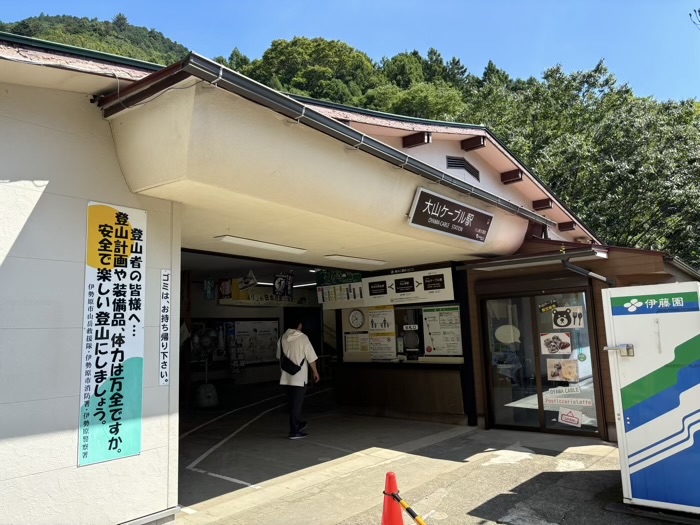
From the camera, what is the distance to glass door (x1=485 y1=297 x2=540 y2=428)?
335 inches

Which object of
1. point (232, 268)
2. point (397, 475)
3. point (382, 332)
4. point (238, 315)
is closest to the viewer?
point (397, 475)

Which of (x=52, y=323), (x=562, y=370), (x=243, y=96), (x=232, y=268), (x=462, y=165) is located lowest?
(x=562, y=370)

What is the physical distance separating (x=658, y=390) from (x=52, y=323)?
557 centimetres

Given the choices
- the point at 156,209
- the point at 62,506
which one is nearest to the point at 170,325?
the point at 156,209

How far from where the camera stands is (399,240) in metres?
7.34

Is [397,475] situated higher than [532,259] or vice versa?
[532,259]

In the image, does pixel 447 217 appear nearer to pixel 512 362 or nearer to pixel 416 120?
pixel 416 120

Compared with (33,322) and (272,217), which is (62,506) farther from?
(272,217)

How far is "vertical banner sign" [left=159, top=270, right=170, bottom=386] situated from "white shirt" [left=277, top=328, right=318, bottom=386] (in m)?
3.96

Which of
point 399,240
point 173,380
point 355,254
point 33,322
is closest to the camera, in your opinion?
point 33,322

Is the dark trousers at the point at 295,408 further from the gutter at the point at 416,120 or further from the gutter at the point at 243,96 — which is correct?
the gutter at the point at 416,120

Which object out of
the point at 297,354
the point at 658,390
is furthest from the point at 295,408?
the point at 658,390

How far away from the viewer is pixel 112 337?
14.0 ft

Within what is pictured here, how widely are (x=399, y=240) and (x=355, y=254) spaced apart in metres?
1.38
